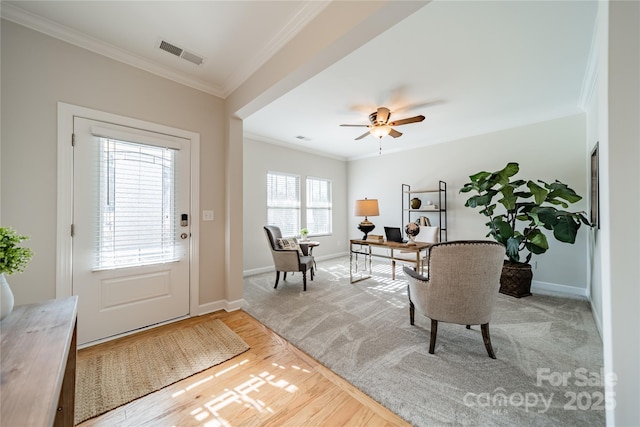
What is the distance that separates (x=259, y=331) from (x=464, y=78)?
3495mm

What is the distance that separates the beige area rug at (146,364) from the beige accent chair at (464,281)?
1.67 meters

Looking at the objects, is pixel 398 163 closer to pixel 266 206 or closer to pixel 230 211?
pixel 266 206

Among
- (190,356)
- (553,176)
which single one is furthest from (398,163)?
(190,356)

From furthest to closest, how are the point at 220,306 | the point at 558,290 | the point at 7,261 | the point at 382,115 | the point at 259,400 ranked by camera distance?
the point at 558,290 < the point at 382,115 < the point at 220,306 < the point at 259,400 < the point at 7,261

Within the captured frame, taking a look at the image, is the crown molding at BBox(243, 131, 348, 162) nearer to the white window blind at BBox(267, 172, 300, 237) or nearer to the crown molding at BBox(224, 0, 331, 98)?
the white window blind at BBox(267, 172, 300, 237)

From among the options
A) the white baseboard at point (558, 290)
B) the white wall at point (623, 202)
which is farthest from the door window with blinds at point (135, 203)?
the white baseboard at point (558, 290)

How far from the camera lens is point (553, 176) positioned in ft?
11.4

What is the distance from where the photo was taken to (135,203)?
2262 mm

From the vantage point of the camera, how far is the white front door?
2.04 metres

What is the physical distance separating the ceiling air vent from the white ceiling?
0.05 meters

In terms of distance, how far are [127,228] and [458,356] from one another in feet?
10.3

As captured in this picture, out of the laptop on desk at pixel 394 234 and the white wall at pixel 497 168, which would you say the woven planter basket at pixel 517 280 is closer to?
the white wall at pixel 497 168

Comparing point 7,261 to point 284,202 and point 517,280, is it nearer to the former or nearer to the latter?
point 284,202

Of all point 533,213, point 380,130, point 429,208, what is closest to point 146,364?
point 380,130
